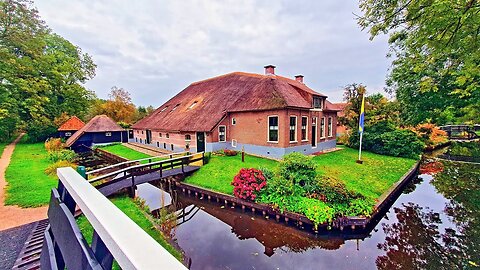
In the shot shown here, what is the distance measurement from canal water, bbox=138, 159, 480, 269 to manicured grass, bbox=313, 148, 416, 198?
1103 mm

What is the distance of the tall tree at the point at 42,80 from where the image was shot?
15.6 meters

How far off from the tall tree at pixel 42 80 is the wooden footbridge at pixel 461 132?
47.7 m

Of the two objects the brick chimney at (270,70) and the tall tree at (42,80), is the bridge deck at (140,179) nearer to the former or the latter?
the brick chimney at (270,70)

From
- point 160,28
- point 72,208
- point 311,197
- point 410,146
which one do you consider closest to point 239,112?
point 160,28

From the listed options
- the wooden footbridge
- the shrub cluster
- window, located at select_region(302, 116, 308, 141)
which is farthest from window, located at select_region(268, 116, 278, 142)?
the wooden footbridge

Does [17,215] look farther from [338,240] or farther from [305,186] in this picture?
[338,240]

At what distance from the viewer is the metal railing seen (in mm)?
609

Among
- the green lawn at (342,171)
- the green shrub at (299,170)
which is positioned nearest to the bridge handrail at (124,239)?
the green shrub at (299,170)

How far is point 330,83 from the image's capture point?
72.1 ft

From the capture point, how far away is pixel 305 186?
26.4 ft

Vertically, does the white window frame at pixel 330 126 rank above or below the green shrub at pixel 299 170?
above

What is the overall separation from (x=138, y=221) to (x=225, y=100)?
12.7m

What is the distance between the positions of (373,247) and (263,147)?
893cm

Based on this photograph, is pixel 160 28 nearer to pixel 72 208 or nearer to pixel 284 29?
pixel 284 29
